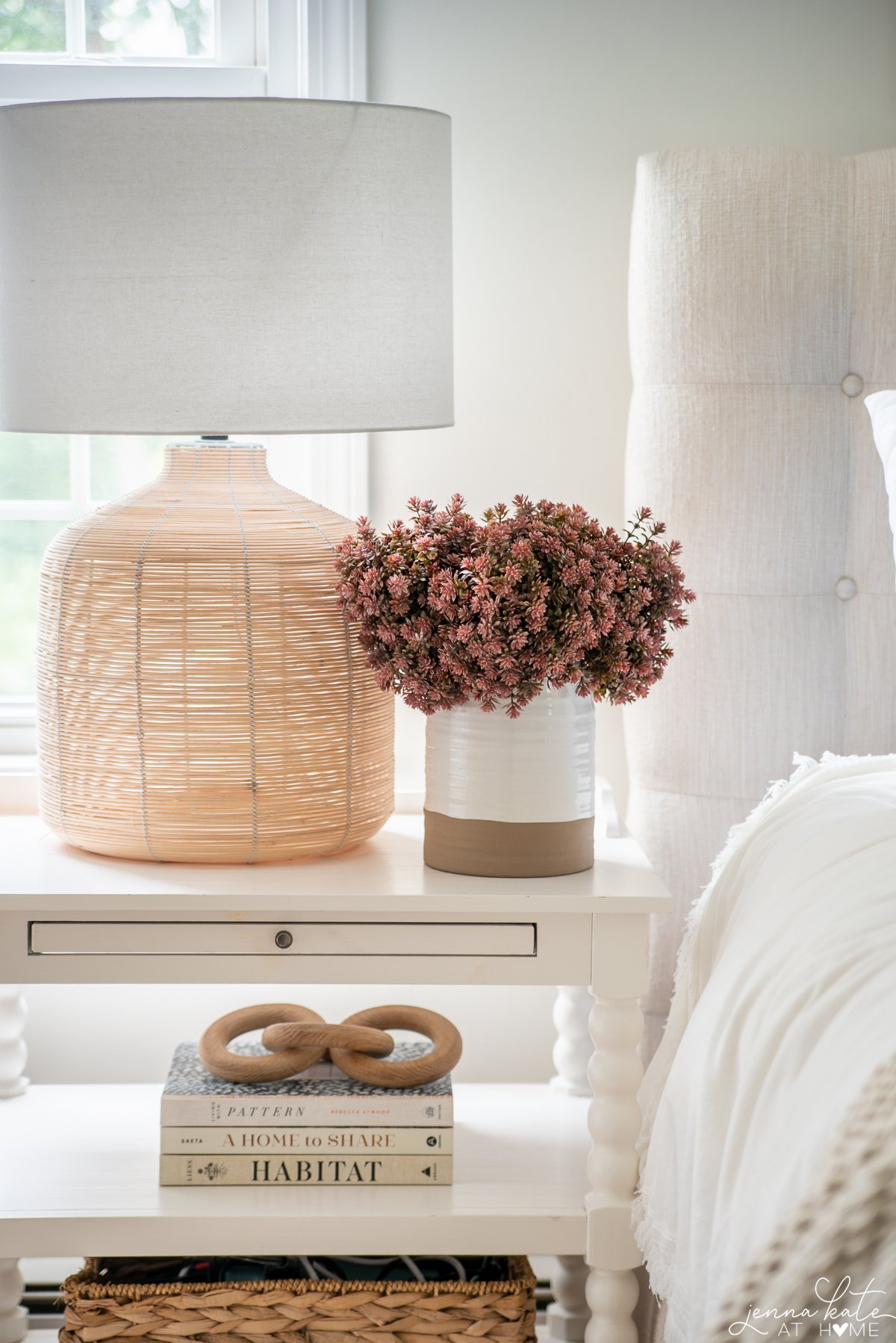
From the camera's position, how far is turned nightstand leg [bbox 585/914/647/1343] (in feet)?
4.25

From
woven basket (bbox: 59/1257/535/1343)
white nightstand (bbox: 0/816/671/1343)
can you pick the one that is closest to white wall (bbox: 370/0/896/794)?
white nightstand (bbox: 0/816/671/1343)

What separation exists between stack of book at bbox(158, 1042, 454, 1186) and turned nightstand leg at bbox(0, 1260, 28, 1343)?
0.81 feet

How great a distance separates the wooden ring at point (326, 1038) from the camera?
4.75 ft

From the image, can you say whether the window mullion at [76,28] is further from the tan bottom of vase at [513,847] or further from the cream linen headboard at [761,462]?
the tan bottom of vase at [513,847]

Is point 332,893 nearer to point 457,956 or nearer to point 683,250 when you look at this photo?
point 457,956

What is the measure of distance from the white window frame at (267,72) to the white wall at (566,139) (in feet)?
0.13

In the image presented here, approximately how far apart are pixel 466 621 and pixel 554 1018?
73 cm

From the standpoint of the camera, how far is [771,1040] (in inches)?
40.1

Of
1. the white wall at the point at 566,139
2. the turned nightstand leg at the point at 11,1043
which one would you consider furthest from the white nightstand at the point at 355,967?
the white wall at the point at 566,139

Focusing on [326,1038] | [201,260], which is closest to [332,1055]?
[326,1038]

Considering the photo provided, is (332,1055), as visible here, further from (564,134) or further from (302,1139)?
(564,134)

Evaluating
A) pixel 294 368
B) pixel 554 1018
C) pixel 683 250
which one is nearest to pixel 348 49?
pixel 683 250

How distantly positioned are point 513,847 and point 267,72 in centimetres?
112

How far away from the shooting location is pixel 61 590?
1.37 m
